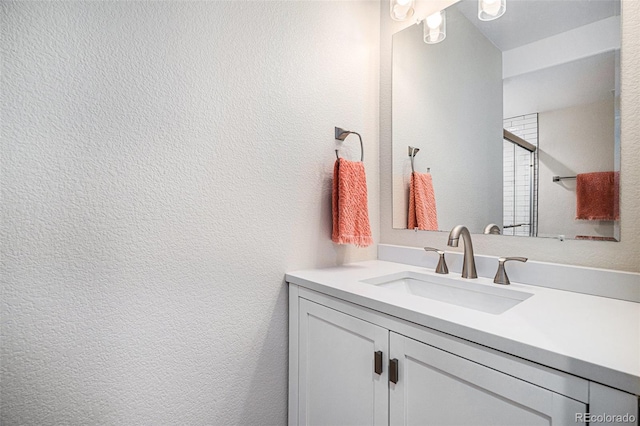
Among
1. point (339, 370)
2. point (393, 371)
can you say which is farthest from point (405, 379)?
point (339, 370)

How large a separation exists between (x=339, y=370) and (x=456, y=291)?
48 cm

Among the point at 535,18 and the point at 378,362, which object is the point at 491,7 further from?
the point at 378,362

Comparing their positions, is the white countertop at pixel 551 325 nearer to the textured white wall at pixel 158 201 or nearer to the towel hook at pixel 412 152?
the textured white wall at pixel 158 201

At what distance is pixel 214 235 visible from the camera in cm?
104

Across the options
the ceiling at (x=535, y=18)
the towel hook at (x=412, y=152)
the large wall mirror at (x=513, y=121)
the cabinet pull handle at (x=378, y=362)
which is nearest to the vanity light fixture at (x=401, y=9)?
the large wall mirror at (x=513, y=121)

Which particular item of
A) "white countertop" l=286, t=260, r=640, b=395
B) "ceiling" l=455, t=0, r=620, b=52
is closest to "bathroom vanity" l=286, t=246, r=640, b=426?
"white countertop" l=286, t=260, r=640, b=395

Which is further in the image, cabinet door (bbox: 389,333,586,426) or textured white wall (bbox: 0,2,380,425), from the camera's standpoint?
textured white wall (bbox: 0,2,380,425)

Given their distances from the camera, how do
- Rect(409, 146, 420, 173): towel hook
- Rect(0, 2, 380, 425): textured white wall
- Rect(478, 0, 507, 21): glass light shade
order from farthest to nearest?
Rect(409, 146, 420, 173): towel hook < Rect(478, 0, 507, 21): glass light shade < Rect(0, 2, 380, 425): textured white wall

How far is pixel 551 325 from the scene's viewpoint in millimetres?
688

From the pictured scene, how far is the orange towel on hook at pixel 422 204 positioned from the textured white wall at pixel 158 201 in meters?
0.40

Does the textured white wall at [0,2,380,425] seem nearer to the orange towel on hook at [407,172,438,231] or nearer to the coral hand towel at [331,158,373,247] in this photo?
the coral hand towel at [331,158,373,247]

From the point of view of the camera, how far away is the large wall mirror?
96 centimetres

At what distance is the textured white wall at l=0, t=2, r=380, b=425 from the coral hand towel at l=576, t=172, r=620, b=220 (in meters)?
0.85

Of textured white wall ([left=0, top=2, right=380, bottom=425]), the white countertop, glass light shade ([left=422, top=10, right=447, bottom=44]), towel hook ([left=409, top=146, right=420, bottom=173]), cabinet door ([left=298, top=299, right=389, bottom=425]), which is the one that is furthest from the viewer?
towel hook ([left=409, top=146, right=420, bottom=173])
